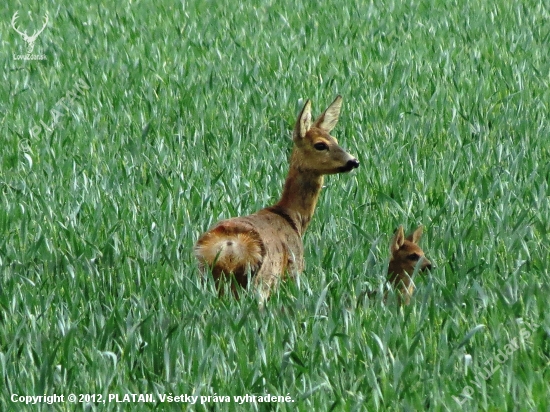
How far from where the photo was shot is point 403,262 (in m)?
5.00

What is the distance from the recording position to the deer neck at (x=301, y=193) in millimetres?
5297

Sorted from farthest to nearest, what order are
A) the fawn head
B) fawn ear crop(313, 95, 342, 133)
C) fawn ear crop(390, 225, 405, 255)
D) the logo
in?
1. the logo
2. fawn ear crop(313, 95, 342, 133)
3. the fawn head
4. fawn ear crop(390, 225, 405, 255)

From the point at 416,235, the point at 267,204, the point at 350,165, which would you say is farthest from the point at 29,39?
the point at 416,235

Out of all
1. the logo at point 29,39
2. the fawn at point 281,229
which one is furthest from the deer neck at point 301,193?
the logo at point 29,39

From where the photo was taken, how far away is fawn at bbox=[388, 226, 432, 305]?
16.0 ft

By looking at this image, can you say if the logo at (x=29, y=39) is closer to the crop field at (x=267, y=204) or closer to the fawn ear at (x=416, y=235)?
the crop field at (x=267, y=204)

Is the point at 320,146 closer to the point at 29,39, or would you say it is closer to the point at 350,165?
the point at 350,165

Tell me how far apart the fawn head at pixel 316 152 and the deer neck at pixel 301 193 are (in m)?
0.03

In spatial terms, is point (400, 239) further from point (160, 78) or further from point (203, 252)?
point (160, 78)

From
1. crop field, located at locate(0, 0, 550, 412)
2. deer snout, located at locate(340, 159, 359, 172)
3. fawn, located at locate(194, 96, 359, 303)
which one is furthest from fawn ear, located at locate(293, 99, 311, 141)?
crop field, located at locate(0, 0, 550, 412)

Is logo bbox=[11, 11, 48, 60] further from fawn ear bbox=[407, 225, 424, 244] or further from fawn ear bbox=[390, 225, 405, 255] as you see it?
fawn ear bbox=[390, 225, 405, 255]

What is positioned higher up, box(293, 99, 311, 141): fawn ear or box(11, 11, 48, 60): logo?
box(293, 99, 311, 141): fawn ear

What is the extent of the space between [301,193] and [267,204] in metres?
0.76

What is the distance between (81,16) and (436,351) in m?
9.03
